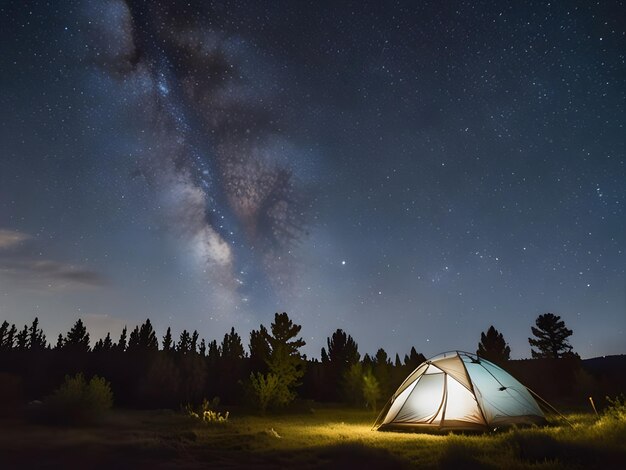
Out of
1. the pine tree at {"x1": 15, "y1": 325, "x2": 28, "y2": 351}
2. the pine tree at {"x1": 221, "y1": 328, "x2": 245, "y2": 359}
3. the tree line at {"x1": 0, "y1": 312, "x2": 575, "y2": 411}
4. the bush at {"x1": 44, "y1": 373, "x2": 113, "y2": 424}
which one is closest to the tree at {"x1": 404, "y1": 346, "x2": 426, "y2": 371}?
the tree line at {"x1": 0, "y1": 312, "x2": 575, "y2": 411}

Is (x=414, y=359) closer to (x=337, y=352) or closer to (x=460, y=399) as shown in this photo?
(x=337, y=352)

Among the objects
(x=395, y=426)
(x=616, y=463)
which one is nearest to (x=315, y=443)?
(x=395, y=426)

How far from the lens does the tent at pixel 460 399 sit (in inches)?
510

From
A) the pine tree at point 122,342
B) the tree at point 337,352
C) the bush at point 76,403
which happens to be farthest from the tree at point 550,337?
the pine tree at point 122,342

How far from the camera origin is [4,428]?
1291 centimetres

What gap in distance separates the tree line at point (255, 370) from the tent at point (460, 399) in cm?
1148

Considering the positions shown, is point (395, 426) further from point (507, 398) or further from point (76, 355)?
point (76, 355)

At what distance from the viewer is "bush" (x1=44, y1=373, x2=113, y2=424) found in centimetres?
1527

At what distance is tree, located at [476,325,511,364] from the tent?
38.2 metres

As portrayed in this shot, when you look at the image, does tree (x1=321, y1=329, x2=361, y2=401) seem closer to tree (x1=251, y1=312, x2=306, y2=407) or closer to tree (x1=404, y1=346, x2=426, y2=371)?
tree (x1=404, y1=346, x2=426, y2=371)

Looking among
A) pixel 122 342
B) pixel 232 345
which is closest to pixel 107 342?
pixel 122 342

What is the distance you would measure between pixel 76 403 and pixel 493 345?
50.7 meters

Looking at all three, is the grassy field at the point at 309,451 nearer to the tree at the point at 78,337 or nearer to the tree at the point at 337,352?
the tree at the point at 337,352

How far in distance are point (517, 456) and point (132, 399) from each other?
45074 millimetres
